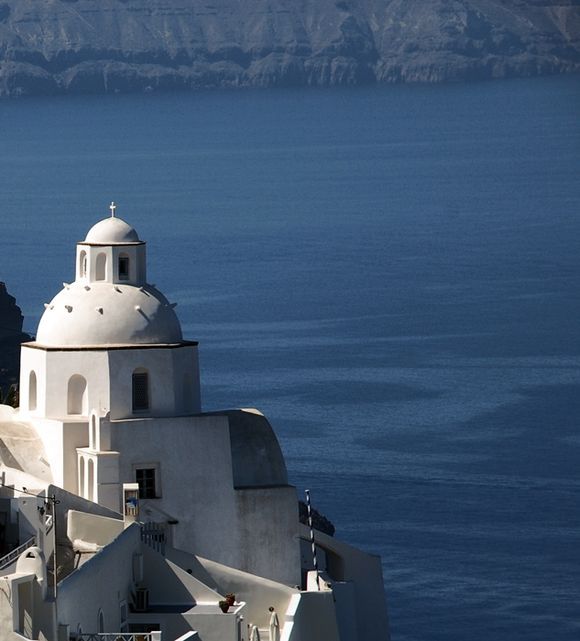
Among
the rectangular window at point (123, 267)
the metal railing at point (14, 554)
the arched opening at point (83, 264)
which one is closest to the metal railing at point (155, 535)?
the rectangular window at point (123, 267)

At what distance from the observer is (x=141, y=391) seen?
4253 cm

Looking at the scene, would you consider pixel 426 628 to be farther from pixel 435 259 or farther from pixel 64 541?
pixel 435 259

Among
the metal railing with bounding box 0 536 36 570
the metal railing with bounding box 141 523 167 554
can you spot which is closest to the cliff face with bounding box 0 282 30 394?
the metal railing with bounding box 141 523 167 554

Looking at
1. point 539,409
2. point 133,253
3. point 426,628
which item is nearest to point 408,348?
point 539,409

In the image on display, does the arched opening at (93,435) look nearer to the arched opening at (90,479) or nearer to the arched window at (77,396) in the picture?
the arched opening at (90,479)

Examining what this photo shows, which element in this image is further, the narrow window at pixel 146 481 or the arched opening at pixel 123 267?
the arched opening at pixel 123 267

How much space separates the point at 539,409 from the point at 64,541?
205ft

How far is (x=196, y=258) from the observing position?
5965 inches

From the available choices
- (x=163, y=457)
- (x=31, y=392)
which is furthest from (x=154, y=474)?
(x=31, y=392)

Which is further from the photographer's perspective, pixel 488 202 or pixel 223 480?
pixel 488 202

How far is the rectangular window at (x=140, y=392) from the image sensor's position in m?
42.5

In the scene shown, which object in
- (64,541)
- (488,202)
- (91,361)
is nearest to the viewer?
(64,541)

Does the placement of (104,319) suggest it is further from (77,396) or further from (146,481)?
(146,481)

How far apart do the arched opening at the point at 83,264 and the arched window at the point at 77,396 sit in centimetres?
167
